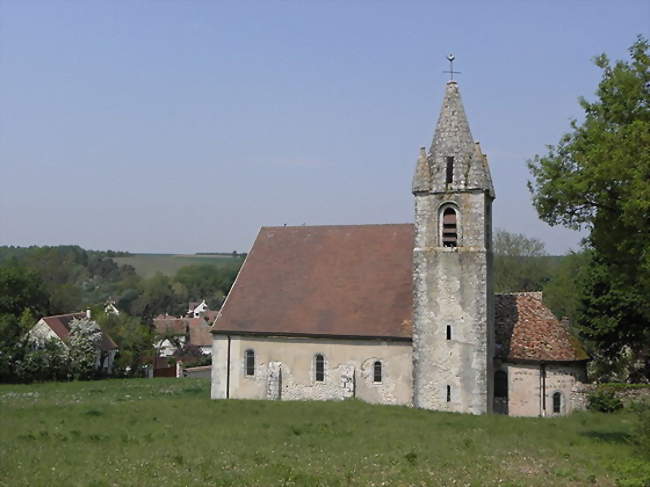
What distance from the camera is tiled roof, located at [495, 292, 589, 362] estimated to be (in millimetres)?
29594

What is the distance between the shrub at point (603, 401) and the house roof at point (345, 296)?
1.69 metres

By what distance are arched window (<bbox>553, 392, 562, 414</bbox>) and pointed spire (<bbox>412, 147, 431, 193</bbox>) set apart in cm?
1038

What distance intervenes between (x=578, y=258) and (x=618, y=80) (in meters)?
44.1

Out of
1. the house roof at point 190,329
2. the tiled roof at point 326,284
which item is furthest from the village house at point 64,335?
the house roof at point 190,329

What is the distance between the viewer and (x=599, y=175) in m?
17.8

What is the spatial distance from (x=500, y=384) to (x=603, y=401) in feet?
14.3

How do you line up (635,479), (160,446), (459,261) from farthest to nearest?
(459,261), (160,446), (635,479)

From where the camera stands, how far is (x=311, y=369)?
32.2 meters

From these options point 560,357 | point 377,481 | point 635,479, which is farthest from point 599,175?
point 560,357

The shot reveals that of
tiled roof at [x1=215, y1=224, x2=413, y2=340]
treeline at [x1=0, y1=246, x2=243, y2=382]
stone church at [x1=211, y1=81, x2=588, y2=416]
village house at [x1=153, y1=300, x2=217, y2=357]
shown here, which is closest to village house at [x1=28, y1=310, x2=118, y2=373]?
treeline at [x1=0, y1=246, x2=243, y2=382]

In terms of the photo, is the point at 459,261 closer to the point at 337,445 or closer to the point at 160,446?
the point at 337,445

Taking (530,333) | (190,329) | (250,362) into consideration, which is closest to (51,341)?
(250,362)

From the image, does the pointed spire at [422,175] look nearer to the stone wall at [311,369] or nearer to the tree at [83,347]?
the stone wall at [311,369]

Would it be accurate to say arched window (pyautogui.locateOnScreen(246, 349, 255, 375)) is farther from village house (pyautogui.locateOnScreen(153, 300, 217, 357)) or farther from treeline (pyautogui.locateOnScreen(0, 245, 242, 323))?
treeline (pyautogui.locateOnScreen(0, 245, 242, 323))
